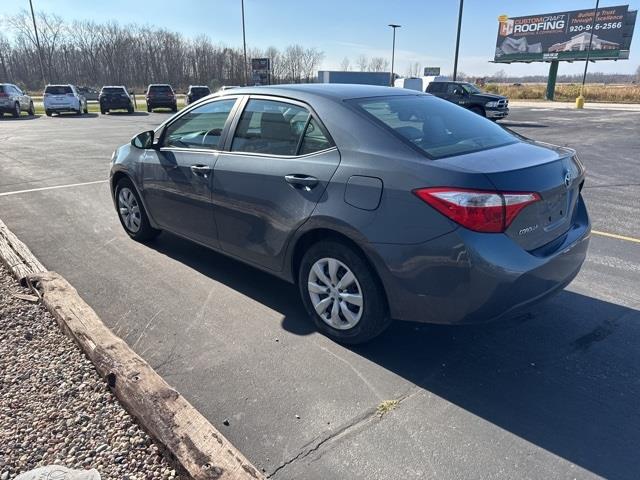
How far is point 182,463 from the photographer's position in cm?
203

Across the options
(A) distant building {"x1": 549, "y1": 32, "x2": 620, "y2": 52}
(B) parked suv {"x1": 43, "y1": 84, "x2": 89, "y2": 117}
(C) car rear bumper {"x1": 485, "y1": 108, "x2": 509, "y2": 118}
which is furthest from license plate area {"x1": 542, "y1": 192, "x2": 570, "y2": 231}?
(A) distant building {"x1": 549, "y1": 32, "x2": 620, "y2": 52}

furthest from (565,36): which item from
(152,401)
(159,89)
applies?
(152,401)

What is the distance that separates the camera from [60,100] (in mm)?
26859

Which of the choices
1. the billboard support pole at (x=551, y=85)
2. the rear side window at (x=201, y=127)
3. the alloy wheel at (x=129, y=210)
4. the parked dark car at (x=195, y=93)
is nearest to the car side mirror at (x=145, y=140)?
the rear side window at (x=201, y=127)

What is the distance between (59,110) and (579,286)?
Answer: 29707 mm

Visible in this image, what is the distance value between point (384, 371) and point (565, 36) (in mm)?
60223

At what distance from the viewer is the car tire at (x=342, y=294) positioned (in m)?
2.99

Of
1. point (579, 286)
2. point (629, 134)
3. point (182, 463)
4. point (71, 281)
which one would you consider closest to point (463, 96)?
point (629, 134)

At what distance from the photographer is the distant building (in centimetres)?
4950

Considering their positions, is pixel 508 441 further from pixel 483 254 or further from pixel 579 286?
pixel 579 286

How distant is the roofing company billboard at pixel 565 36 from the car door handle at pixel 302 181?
57.4 m

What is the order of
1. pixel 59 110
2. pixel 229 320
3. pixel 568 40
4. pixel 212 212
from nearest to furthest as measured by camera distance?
pixel 229 320, pixel 212 212, pixel 59 110, pixel 568 40

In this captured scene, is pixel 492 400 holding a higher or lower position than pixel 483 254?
lower

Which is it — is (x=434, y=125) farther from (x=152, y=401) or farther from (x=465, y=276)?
(x=152, y=401)
